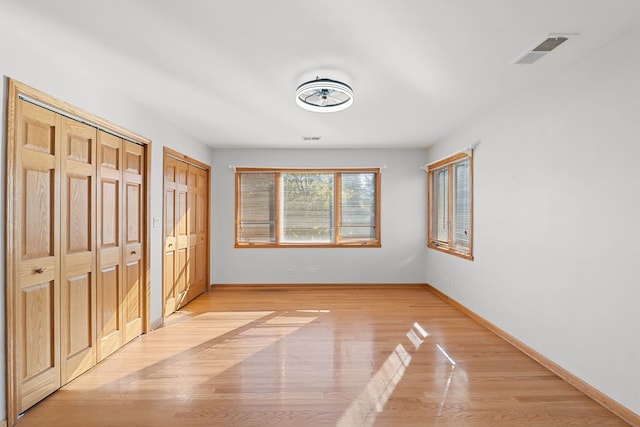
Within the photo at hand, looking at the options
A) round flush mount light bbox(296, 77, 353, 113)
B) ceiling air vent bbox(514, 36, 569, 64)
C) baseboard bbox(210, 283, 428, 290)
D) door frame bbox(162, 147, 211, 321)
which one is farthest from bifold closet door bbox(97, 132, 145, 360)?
ceiling air vent bbox(514, 36, 569, 64)

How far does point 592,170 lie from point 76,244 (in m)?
3.96

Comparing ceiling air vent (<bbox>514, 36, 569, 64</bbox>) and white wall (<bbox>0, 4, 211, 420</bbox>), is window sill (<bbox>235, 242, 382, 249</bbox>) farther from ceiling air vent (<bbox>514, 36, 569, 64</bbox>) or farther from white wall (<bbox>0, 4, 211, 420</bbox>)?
ceiling air vent (<bbox>514, 36, 569, 64</bbox>)

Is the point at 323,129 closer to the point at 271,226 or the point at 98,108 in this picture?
the point at 271,226

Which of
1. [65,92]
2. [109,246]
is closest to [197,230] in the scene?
[109,246]

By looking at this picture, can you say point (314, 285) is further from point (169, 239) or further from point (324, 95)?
point (324, 95)

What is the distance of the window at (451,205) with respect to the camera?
464 centimetres

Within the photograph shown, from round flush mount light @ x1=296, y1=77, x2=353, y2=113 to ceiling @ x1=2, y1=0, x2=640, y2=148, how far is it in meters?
0.07

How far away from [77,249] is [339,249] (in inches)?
160

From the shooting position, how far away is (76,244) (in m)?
2.74

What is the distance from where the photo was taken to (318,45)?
94.3 inches

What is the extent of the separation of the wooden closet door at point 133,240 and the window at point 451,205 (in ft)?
12.8

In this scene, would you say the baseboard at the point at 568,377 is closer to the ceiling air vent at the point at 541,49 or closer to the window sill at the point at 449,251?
the window sill at the point at 449,251

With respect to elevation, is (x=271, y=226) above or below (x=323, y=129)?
below

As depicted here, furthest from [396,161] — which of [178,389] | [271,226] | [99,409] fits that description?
[99,409]
